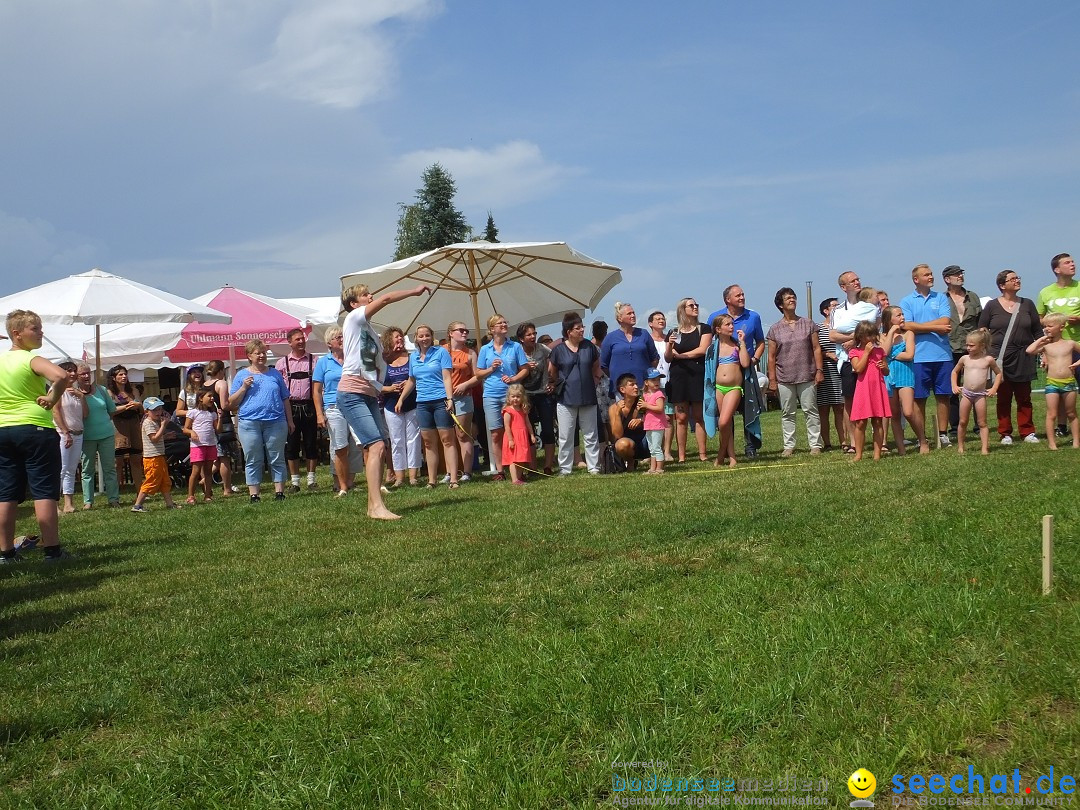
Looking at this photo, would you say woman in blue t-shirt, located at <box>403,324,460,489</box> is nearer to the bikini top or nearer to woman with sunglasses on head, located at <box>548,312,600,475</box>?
woman with sunglasses on head, located at <box>548,312,600,475</box>

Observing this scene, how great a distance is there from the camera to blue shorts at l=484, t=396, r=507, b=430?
11.9 metres

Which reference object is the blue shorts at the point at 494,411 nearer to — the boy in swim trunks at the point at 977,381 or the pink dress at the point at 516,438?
the pink dress at the point at 516,438

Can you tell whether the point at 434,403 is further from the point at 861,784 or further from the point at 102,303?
the point at 861,784

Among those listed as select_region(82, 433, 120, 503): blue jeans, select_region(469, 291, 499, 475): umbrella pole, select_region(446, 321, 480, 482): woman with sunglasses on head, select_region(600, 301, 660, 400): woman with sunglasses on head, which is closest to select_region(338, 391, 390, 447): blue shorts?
select_region(446, 321, 480, 482): woman with sunglasses on head

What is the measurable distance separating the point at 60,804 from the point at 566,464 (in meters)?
9.25

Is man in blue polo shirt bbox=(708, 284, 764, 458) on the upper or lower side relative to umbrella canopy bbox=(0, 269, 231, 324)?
lower

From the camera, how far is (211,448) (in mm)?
12492

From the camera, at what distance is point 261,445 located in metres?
11.5

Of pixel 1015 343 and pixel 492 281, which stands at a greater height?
pixel 492 281

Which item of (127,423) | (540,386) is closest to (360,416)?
(540,386)

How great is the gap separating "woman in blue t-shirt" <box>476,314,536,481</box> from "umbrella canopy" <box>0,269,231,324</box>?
5069 mm

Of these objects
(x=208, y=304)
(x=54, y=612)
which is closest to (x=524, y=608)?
(x=54, y=612)

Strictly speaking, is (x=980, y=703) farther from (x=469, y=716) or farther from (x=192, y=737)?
(x=192, y=737)

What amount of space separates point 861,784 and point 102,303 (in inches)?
538
